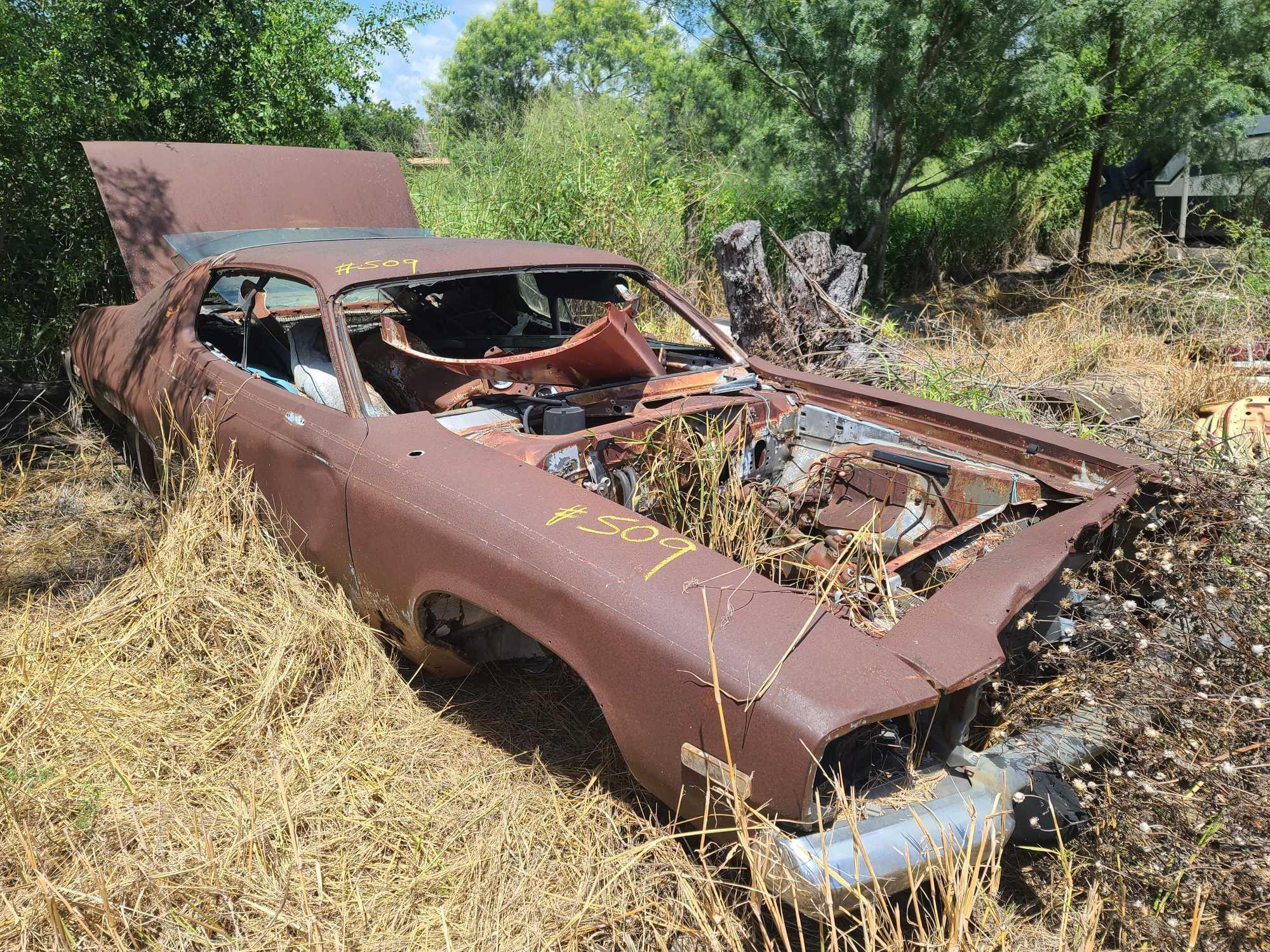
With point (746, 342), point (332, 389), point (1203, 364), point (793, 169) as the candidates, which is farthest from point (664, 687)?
point (793, 169)

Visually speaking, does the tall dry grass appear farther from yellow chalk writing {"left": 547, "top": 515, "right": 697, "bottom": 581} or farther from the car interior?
the car interior

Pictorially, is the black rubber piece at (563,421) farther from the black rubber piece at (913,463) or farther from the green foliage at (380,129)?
the green foliage at (380,129)

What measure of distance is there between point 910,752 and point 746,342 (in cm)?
398

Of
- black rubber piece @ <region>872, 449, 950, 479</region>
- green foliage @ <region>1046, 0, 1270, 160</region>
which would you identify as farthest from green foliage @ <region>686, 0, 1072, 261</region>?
black rubber piece @ <region>872, 449, 950, 479</region>

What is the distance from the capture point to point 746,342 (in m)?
5.59

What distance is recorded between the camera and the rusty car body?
1.80 metres

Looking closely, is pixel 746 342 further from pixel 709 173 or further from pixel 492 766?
pixel 709 173

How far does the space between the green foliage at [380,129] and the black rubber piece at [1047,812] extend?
6.45 metres

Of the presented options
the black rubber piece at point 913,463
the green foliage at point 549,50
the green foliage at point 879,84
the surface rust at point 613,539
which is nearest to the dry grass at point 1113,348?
the green foliage at point 879,84

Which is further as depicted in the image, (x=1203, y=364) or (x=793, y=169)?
(x=793, y=169)

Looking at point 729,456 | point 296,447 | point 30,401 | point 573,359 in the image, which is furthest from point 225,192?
point 729,456

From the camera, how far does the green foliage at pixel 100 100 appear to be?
5254 millimetres

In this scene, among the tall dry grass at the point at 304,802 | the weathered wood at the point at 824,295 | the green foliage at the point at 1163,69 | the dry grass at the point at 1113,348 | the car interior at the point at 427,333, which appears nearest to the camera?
the tall dry grass at the point at 304,802

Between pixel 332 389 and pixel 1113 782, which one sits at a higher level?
pixel 332 389
